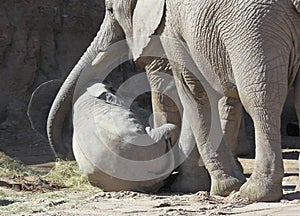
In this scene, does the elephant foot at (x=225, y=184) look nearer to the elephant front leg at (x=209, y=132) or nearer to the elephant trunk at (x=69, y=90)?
the elephant front leg at (x=209, y=132)

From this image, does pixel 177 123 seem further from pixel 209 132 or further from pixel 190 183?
pixel 209 132

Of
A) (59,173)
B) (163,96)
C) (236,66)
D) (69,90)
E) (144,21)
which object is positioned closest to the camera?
(236,66)

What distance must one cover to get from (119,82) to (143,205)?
5034mm

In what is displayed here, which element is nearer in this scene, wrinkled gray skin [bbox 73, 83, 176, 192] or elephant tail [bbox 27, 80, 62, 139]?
wrinkled gray skin [bbox 73, 83, 176, 192]

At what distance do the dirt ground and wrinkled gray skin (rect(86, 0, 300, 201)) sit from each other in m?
0.10

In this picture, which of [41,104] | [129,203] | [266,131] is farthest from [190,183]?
[41,104]

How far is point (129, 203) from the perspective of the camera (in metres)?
4.36

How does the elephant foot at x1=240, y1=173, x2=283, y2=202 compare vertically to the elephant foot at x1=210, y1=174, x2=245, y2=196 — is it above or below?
above

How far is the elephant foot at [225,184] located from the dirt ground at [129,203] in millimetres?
50

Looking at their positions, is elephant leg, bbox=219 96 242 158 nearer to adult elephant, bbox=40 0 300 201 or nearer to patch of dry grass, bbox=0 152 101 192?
adult elephant, bbox=40 0 300 201

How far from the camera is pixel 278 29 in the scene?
3666mm

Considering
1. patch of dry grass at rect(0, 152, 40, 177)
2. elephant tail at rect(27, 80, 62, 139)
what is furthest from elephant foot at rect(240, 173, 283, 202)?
patch of dry grass at rect(0, 152, 40, 177)

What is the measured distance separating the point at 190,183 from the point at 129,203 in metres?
0.58

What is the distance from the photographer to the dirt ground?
3.90 meters
